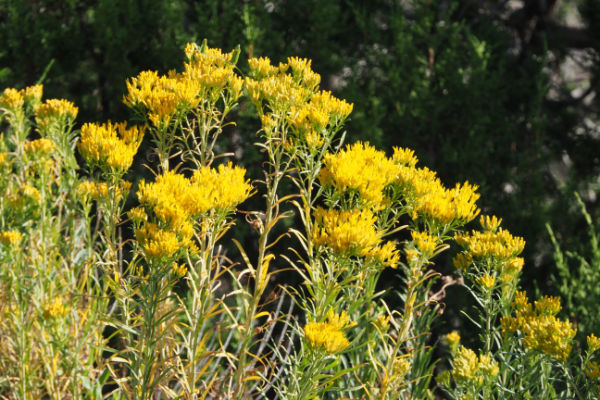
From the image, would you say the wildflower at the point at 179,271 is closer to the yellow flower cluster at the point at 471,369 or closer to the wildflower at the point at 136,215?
the wildflower at the point at 136,215

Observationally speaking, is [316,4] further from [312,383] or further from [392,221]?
[312,383]

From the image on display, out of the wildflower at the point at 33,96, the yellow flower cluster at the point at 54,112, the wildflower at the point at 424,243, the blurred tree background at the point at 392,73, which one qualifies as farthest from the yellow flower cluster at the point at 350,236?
the blurred tree background at the point at 392,73

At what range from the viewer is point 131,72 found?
3.19m

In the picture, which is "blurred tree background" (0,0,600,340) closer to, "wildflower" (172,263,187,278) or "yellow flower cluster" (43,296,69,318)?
"yellow flower cluster" (43,296,69,318)

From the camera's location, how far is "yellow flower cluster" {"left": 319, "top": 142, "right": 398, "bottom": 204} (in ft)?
3.86

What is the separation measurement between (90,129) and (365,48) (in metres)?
2.57

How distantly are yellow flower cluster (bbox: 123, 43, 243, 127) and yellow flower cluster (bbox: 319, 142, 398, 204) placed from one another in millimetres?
296

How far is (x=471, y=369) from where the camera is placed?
137 cm

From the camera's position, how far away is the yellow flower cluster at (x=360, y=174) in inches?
46.4

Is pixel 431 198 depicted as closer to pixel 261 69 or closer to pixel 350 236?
pixel 350 236

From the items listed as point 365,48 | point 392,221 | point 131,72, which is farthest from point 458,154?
point 392,221

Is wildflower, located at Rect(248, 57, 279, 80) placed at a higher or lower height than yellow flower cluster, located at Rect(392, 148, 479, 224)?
higher

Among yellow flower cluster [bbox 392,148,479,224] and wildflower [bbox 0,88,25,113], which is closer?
A: yellow flower cluster [bbox 392,148,479,224]

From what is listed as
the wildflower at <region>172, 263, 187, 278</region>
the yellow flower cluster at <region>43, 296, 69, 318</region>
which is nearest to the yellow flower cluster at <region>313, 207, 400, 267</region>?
the wildflower at <region>172, 263, 187, 278</region>
